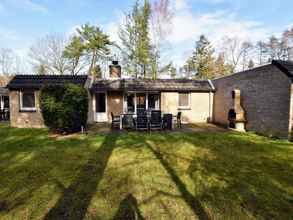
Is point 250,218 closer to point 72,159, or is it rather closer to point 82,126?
point 72,159

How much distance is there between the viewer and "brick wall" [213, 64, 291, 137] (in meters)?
7.21

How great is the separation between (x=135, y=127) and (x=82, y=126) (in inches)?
111

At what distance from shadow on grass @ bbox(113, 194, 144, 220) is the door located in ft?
33.4

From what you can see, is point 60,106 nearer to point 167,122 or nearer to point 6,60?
point 167,122

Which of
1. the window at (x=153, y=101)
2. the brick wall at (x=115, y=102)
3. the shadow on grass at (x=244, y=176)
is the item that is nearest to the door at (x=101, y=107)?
the brick wall at (x=115, y=102)

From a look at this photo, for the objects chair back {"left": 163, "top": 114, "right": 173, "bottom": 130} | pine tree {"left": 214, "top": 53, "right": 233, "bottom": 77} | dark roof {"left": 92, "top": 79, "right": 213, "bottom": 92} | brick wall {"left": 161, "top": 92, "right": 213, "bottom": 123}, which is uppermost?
pine tree {"left": 214, "top": 53, "right": 233, "bottom": 77}

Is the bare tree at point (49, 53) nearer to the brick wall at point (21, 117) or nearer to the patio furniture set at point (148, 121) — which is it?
the brick wall at point (21, 117)

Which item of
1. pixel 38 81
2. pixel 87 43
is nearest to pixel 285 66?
pixel 38 81

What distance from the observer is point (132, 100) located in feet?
42.3

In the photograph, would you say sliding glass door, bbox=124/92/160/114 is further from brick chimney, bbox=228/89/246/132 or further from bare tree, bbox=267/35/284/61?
bare tree, bbox=267/35/284/61

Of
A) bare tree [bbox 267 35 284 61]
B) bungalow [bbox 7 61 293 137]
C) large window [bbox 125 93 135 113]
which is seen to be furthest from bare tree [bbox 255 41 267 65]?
large window [bbox 125 93 135 113]

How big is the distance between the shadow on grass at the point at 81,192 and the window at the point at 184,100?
8873 millimetres

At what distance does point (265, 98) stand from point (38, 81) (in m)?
13.2

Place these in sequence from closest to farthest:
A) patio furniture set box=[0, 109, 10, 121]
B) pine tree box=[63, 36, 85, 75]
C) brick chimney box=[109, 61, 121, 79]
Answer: patio furniture set box=[0, 109, 10, 121]
brick chimney box=[109, 61, 121, 79]
pine tree box=[63, 36, 85, 75]
